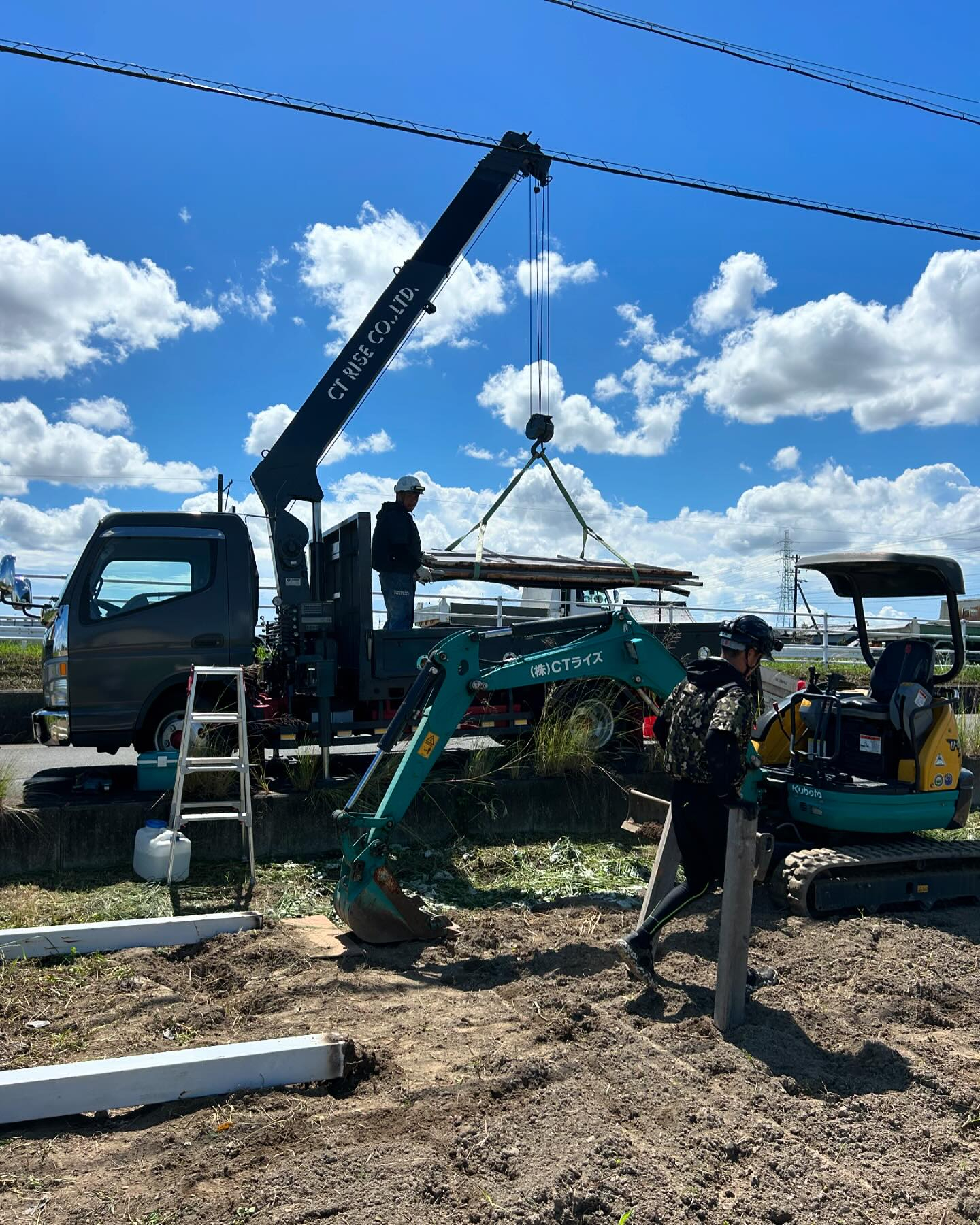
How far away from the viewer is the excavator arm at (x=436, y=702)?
5.80m

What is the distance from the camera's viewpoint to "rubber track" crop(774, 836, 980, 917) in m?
6.34

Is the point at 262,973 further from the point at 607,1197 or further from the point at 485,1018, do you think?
the point at 607,1197

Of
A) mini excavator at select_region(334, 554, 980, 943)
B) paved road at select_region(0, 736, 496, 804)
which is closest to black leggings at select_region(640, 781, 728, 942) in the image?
mini excavator at select_region(334, 554, 980, 943)

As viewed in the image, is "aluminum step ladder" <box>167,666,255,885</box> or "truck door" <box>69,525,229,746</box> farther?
"truck door" <box>69,525,229,746</box>

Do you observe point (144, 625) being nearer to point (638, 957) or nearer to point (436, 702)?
point (436, 702)

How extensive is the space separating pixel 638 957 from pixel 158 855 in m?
3.77

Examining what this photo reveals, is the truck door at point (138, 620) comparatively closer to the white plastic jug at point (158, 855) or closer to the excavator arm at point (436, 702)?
the white plastic jug at point (158, 855)

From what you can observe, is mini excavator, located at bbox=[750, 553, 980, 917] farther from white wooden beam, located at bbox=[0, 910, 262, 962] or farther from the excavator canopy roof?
white wooden beam, located at bbox=[0, 910, 262, 962]

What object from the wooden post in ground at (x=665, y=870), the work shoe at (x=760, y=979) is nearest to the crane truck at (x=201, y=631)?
the wooden post in ground at (x=665, y=870)

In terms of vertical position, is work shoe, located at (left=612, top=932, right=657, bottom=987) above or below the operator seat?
below

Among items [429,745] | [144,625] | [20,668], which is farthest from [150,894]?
[20,668]

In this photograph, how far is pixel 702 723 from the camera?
198 inches

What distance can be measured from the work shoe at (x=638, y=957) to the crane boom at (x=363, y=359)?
5.70 m

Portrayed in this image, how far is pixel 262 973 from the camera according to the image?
521cm
